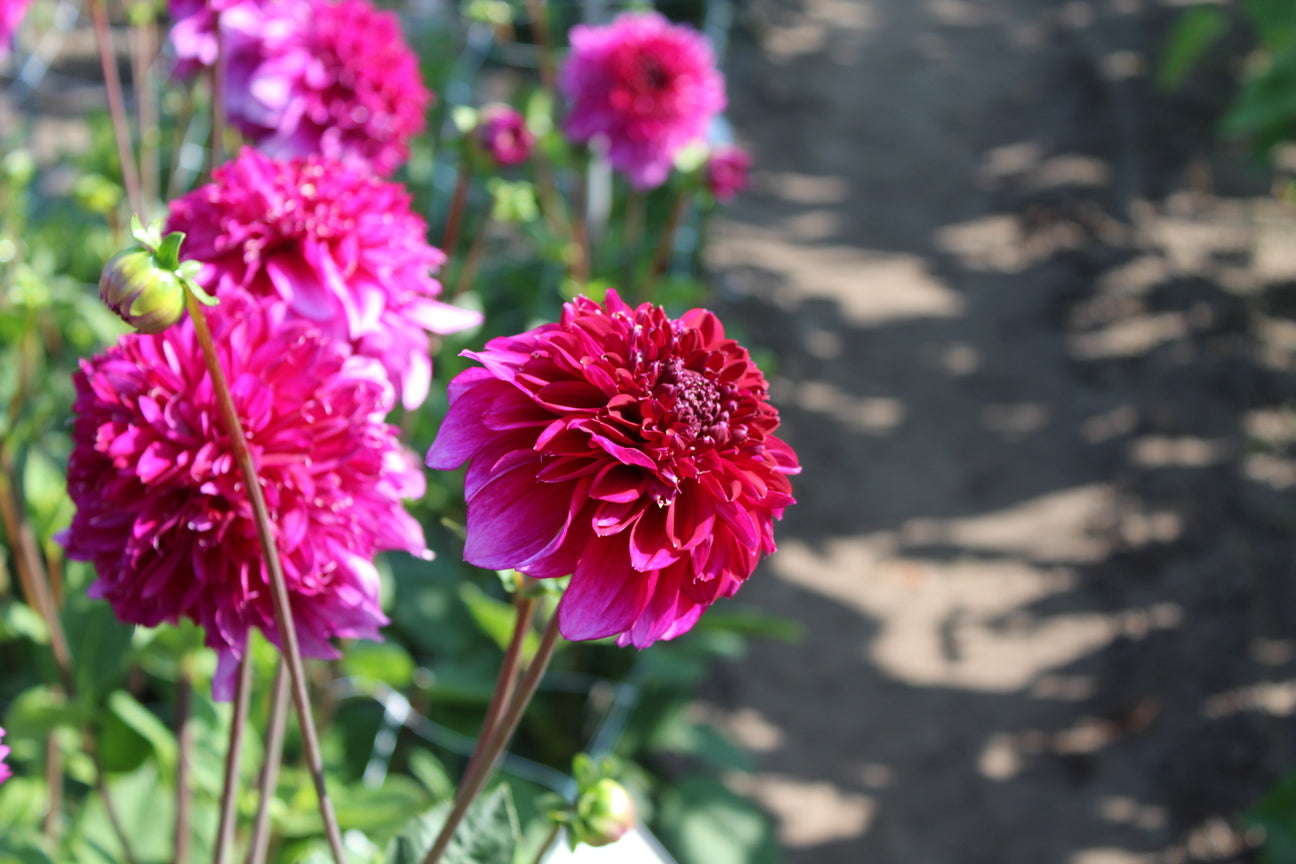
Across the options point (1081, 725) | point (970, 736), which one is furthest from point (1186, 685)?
point (970, 736)

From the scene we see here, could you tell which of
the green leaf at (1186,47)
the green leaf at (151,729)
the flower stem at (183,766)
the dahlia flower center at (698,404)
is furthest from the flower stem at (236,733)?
the green leaf at (1186,47)

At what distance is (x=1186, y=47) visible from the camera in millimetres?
4523

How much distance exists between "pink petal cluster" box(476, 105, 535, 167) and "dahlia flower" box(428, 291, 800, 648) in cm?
86

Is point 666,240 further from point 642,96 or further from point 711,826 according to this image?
point 711,826

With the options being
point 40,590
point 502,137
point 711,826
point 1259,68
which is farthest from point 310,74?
point 1259,68

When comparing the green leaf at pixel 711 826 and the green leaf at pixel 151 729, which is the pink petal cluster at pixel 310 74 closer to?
the green leaf at pixel 151 729

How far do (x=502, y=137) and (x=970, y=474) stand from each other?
7.65ft

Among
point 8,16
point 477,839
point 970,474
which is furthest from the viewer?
point 970,474

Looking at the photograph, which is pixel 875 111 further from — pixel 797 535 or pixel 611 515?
pixel 611 515

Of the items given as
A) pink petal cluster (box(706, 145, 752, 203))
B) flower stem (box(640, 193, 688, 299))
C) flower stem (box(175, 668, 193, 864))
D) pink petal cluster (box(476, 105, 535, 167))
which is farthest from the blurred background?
pink petal cluster (box(706, 145, 752, 203))

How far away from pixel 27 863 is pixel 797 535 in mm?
2340

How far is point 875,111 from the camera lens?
4883 millimetres

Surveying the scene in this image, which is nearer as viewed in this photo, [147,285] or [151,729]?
[147,285]

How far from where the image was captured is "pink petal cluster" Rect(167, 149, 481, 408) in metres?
0.80
